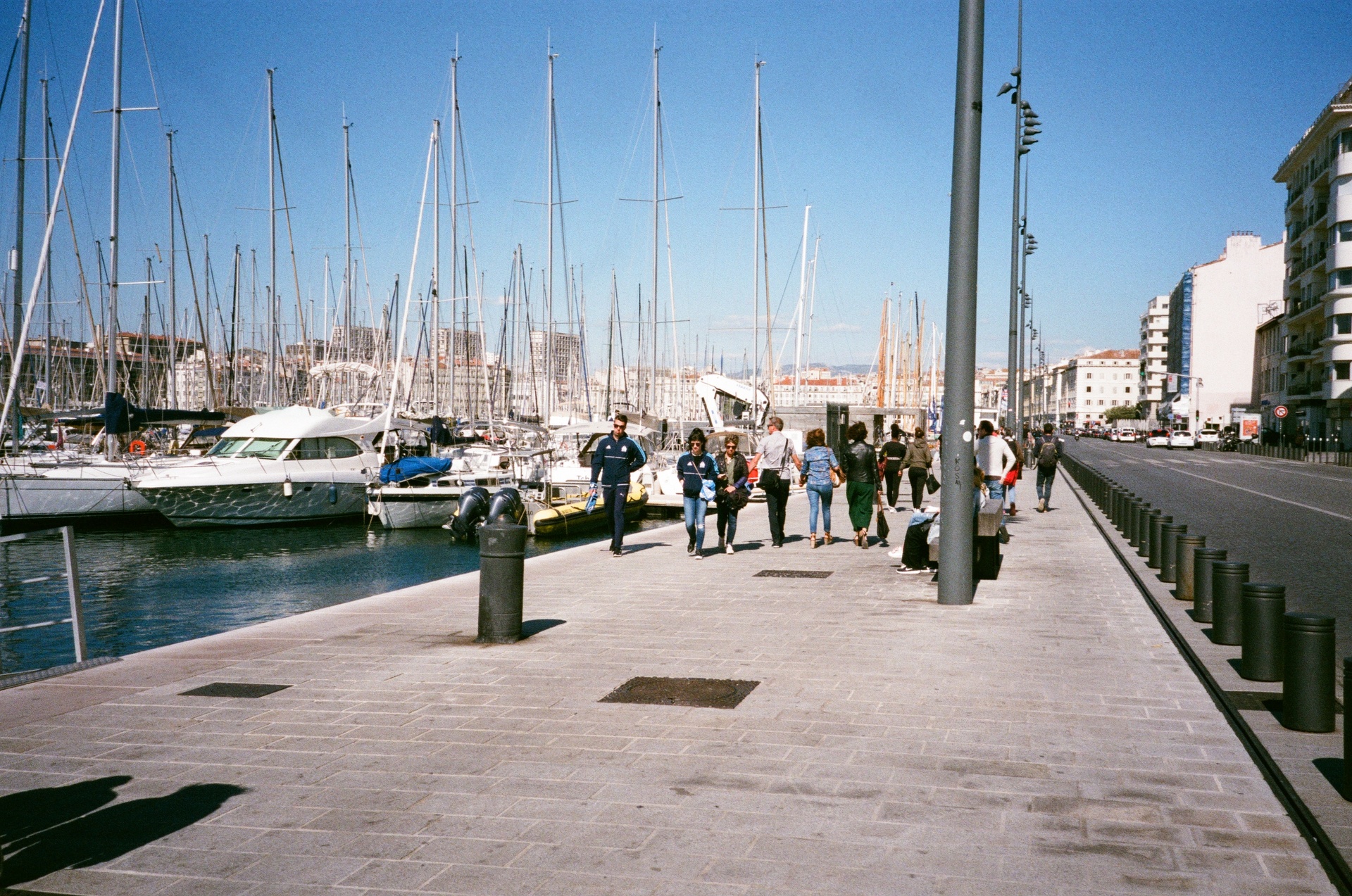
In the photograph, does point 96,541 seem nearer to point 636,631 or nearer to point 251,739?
point 636,631

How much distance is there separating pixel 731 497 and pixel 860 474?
6.02 feet

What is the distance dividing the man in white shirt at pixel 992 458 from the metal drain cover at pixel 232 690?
1401 centimetres

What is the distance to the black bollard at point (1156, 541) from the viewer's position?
1377 centimetres

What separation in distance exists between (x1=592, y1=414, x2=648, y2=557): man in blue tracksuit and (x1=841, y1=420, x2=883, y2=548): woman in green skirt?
2910mm

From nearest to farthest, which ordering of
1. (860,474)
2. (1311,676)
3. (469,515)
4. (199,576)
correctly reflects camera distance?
(1311,676), (860,474), (199,576), (469,515)

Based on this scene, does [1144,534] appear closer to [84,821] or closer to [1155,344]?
[84,821]

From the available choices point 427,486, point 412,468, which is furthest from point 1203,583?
point 412,468

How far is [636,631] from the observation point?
30.7 feet

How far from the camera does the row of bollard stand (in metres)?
6.15

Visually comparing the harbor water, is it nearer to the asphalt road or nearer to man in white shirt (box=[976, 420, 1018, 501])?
man in white shirt (box=[976, 420, 1018, 501])

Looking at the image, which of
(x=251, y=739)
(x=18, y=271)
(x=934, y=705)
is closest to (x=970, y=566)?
(x=934, y=705)

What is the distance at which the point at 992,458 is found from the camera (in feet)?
62.8

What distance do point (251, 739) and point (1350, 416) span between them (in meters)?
80.8

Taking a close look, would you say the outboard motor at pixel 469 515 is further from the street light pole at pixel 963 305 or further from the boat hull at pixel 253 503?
the street light pole at pixel 963 305
